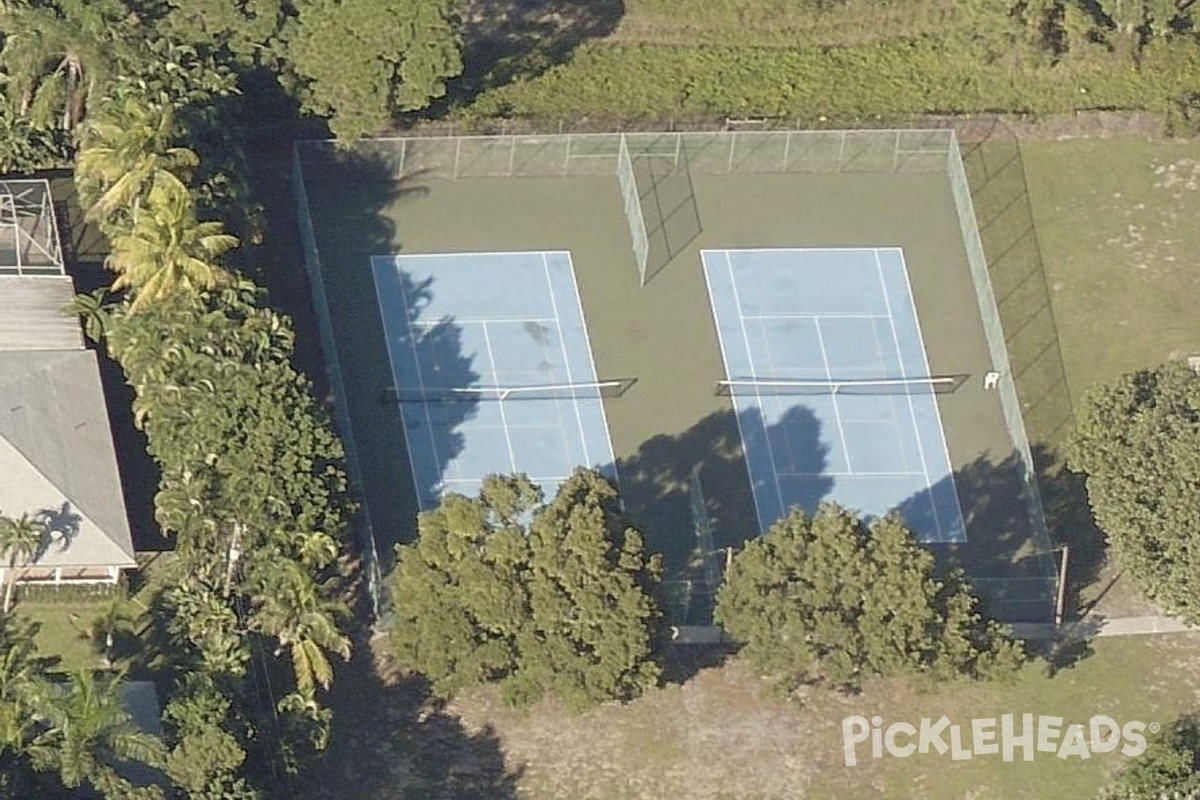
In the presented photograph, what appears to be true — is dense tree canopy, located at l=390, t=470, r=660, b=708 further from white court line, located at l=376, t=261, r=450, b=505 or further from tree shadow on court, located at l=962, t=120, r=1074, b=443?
tree shadow on court, located at l=962, t=120, r=1074, b=443

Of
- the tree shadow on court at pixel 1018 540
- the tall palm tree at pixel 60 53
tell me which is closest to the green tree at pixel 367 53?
the tall palm tree at pixel 60 53

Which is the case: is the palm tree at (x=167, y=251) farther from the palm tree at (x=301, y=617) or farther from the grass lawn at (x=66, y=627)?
the palm tree at (x=301, y=617)

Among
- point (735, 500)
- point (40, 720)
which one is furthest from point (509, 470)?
point (40, 720)

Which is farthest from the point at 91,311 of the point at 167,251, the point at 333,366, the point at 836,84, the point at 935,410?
the point at 836,84

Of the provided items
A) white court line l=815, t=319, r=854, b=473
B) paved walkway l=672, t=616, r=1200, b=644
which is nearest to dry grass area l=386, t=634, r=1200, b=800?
paved walkway l=672, t=616, r=1200, b=644

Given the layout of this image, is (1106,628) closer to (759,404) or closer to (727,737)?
(727,737)
